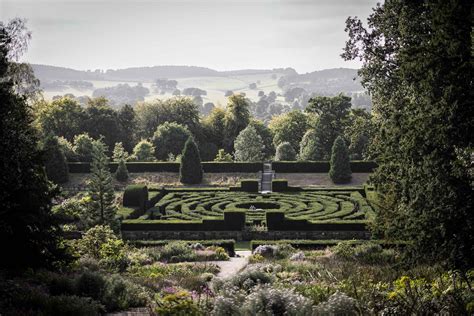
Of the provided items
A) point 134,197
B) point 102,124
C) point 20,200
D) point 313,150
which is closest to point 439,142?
point 20,200

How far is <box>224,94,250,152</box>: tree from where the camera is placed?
6588 centimetres

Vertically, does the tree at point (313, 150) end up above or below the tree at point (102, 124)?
below

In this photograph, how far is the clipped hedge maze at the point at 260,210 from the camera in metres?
27.7

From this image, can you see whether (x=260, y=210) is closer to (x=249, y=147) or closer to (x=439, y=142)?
(x=439, y=142)

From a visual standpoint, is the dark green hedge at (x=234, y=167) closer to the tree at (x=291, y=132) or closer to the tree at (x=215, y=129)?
the tree at (x=291, y=132)

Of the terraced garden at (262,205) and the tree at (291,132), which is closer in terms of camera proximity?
the terraced garden at (262,205)

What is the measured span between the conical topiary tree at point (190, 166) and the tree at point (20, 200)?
1105 inches

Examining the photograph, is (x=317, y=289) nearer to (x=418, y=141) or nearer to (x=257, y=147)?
(x=418, y=141)

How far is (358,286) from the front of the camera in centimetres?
1172

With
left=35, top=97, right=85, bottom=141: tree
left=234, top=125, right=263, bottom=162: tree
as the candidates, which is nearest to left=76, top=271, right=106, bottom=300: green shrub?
left=234, top=125, right=263, bottom=162: tree

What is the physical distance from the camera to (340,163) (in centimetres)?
4347

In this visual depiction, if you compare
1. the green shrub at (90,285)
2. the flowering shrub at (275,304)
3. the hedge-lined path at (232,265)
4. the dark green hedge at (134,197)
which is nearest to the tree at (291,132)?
the dark green hedge at (134,197)

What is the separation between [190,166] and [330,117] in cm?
2001

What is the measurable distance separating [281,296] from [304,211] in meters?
21.4
